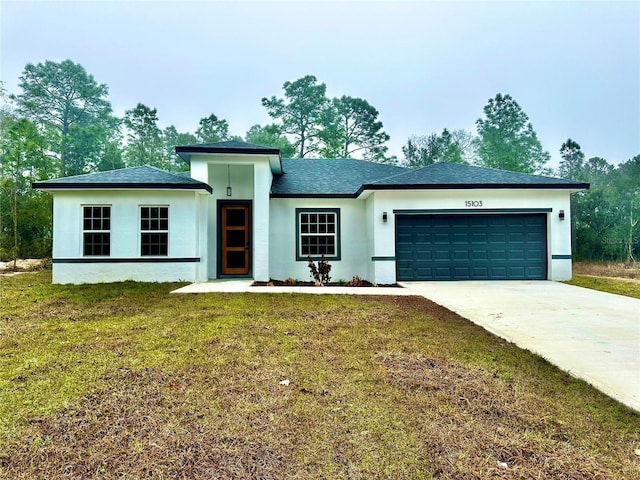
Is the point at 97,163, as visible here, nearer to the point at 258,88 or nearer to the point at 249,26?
the point at 258,88

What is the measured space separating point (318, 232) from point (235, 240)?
296cm

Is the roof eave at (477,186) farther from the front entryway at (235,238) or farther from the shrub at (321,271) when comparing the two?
the front entryway at (235,238)

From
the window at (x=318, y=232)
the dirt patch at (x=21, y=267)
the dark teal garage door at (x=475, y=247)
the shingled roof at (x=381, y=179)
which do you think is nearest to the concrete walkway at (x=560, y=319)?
the dark teal garage door at (x=475, y=247)

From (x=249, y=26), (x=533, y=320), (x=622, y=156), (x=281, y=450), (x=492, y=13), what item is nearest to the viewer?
(x=281, y=450)

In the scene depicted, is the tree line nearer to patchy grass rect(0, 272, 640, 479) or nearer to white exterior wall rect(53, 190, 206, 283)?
white exterior wall rect(53, 190, 206, 283)

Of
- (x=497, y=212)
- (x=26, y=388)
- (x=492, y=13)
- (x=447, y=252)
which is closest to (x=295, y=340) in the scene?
(x=26, y=388)

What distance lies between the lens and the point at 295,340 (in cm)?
435

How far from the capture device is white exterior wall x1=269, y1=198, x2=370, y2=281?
11.8 metres

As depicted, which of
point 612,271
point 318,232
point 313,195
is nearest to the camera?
point 313,195

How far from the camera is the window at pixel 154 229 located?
1026 cm

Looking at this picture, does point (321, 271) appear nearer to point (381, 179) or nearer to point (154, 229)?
point (381, 179)

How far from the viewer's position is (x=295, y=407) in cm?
258

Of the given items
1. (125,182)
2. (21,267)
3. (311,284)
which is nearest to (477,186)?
(311,284)

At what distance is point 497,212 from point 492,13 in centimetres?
958
